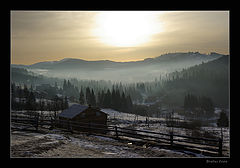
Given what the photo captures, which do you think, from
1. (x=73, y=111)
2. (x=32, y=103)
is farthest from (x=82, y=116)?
(x=32, y=103)

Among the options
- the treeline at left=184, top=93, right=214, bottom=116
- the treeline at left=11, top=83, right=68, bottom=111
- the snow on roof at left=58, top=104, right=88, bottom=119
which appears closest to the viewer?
the snow on roof at left=58, top=104, right=88, bottom=119

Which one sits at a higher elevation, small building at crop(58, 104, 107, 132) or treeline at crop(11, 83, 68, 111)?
small building at crop(58, 104, 107, 132)

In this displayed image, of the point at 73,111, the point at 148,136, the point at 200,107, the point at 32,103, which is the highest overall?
the point at 148,136

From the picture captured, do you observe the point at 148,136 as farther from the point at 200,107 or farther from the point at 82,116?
the point at 200,107

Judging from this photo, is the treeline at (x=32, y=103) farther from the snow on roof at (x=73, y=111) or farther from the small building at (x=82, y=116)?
the small building at (x=82, y=116)

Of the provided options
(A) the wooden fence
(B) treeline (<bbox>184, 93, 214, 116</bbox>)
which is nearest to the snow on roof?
(A) the wooden fence

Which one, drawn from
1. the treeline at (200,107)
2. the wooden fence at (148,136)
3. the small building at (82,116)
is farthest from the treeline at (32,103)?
the treeline at (200,107)

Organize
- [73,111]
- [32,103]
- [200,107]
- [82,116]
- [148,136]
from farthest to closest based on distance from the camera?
[200,107] < [32,103] < [73,111] < [82,116] < [148,136]

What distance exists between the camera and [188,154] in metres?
14.2

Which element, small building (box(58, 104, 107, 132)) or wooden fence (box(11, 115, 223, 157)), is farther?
small building (box(58, 104, 107, 132))

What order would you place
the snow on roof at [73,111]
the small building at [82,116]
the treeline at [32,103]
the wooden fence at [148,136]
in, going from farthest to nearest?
the treeline at [32,103]
the snow on roof at [73,111]
the small building at [82,116]
the wooden fence at [148,136]

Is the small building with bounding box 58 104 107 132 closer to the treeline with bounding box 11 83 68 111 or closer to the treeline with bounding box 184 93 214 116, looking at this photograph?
the treeline with bounding box 11 83 68 111
